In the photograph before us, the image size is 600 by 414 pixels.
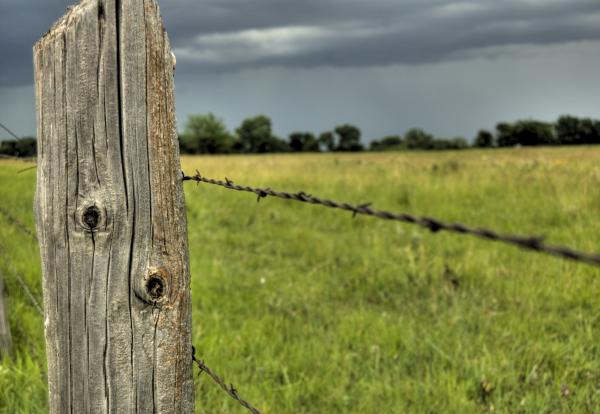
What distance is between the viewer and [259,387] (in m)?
3.60

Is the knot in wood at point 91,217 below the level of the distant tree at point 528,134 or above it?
below

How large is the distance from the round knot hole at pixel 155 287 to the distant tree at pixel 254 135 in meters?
90.7

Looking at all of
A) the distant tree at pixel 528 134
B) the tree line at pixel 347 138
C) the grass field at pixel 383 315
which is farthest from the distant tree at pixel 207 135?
the grass field at pixel 383 315

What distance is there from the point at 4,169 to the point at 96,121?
11294mm

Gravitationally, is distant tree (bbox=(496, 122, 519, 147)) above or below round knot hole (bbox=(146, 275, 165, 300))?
above

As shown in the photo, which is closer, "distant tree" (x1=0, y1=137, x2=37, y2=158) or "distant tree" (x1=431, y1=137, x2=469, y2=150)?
"distant tree" (x1=0, y1=137, x2=37, y2=158)

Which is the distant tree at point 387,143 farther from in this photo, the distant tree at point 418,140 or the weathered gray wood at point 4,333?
the weathered gray wood at point 4,333

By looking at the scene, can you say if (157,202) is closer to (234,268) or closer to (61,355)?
(61,355)

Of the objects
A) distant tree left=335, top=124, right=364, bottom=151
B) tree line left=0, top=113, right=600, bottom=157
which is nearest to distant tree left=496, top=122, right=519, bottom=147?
tree line left=0, top=113, right=600, bottom=157

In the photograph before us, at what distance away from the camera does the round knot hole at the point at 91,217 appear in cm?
144

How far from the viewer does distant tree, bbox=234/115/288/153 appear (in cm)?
9286

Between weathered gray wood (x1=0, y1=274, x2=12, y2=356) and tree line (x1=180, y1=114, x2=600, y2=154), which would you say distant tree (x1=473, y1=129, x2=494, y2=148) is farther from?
weathered gray wood (x1=0, y1=274, x2=12, y2=356)

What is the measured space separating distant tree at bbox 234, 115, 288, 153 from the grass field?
275 feet

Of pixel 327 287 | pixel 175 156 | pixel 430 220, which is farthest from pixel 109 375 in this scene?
pixel 327 287
